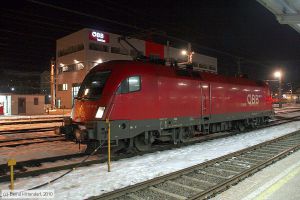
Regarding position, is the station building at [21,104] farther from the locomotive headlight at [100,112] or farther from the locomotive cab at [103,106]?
the locomotive headlight at [100,112]

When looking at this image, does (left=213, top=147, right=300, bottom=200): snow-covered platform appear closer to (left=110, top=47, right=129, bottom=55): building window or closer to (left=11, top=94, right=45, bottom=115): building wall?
(left=11, top=94, right=45, bottom=115): building wall

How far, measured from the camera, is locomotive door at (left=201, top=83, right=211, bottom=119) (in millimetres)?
15047

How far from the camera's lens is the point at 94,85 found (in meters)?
11.6

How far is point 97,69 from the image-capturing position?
1216cm

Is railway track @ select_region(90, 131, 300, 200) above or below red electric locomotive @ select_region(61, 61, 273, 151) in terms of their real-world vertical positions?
below

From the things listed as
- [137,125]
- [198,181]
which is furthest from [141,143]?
[198,181]

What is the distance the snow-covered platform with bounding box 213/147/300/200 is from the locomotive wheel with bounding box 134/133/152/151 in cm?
458

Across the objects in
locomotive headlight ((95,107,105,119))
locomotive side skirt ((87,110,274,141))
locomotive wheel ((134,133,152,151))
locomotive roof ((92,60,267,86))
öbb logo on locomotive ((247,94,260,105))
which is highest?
locomotive roof ((92,60,267,86))

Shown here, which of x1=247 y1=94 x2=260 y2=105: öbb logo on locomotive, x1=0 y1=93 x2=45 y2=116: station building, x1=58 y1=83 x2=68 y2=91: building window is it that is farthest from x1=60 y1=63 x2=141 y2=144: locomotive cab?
x1=58 y1=83 x2=68 y2=91: building window

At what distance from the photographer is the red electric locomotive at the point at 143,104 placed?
10.6 metres

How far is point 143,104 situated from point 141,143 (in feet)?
5.07

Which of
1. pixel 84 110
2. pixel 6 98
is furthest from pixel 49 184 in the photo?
pixel 6 98

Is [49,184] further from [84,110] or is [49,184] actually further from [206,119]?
[206,119]

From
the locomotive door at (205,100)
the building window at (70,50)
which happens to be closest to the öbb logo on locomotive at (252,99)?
the locomotive door at (205,100)
